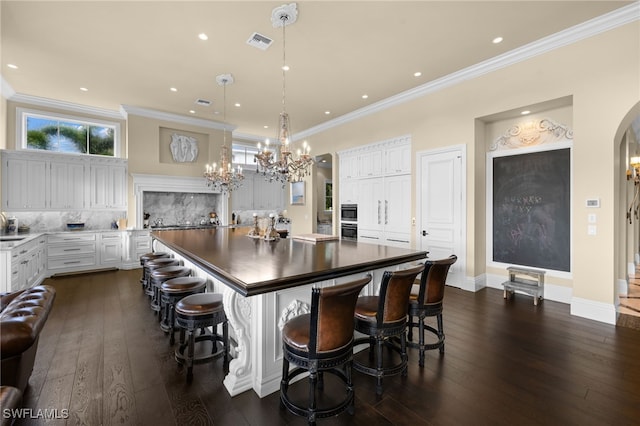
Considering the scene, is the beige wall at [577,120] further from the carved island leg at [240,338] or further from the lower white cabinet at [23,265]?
the carved island leg at [240,338]

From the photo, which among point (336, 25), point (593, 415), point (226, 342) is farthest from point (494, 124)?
point (226, 342)

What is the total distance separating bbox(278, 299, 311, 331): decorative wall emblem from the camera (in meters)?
Answer: 2.10

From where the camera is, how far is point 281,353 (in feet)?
6.96

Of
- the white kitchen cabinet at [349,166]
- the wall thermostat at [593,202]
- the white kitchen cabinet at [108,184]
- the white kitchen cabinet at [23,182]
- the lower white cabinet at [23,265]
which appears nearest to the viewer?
the wall thermostat at [593,202]

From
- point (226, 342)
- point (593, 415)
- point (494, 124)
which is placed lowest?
point (593, 415)

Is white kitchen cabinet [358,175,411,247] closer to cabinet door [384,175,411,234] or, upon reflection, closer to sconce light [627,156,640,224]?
cabinet door [384,175,411,234]

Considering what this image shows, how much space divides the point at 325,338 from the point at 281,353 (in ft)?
2.07

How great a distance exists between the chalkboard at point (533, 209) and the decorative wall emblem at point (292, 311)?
3862mm

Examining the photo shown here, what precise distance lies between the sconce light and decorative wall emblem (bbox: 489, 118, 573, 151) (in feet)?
7.39

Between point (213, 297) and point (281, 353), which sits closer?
point (281, 353)

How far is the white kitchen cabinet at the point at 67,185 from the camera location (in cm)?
570

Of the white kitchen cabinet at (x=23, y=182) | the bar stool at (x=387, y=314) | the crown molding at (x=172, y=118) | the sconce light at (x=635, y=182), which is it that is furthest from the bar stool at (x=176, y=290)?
the sconce light at (x=635, y=182)

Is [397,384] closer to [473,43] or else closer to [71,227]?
[473,43]

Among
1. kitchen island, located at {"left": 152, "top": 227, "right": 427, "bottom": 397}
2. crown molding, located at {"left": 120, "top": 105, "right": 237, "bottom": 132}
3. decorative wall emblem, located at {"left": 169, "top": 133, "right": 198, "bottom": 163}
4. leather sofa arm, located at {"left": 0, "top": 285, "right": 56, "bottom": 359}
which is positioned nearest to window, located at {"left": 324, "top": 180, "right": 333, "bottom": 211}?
crown molding, located at {"left": 120, "top": 105, "right": 237, "bottom": 132}
